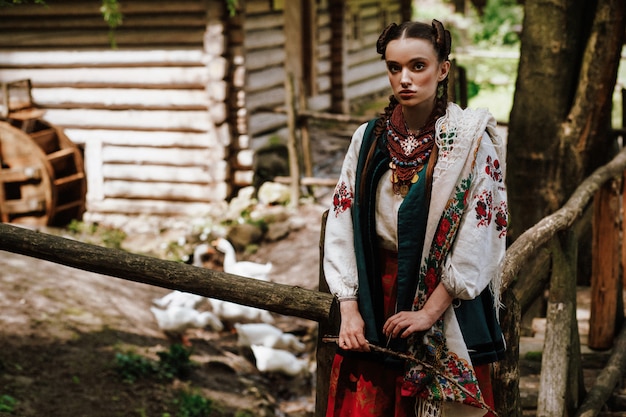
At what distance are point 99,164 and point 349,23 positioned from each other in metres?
7.42

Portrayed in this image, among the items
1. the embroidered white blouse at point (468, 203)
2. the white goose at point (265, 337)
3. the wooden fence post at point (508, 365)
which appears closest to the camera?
the embroidered white blouse at point (468, 203)

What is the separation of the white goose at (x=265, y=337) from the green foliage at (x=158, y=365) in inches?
38.8

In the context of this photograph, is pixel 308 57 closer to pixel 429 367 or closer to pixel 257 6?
pixel 257 6

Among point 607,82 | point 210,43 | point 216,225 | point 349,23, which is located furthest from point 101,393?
point 349,23

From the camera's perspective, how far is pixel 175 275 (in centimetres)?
Answer: 280

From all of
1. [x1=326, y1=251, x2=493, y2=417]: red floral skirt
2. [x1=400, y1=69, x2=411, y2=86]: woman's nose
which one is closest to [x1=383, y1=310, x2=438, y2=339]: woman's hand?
[x1=326, y1=251, x2=493, y2=417]: red floral skirt

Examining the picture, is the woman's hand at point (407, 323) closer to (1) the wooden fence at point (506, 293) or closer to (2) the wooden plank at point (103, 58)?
(1) the wooden fence at point (506, 293)

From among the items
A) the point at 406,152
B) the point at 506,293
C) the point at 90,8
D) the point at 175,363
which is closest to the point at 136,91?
the point at 90,8

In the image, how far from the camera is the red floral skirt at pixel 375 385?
2.46 metres

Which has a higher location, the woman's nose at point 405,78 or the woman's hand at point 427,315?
the woman's nose at point 405,78

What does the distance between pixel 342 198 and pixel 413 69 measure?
43 centimetres

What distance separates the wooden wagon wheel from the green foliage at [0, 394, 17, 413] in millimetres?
6020

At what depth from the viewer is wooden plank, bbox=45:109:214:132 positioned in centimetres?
1123

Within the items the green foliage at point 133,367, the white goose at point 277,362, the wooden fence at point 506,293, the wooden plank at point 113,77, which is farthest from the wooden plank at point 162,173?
the wooden fence at point 506,293
